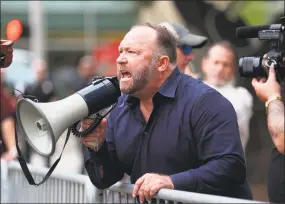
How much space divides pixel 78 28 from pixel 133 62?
18.9m

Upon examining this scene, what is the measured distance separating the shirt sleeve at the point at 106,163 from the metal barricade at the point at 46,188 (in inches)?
12.0

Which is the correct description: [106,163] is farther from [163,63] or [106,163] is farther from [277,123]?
[277,123]

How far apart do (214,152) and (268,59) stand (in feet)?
1.99

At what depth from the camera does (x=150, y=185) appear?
12.5 ft

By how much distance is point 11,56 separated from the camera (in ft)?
14.4

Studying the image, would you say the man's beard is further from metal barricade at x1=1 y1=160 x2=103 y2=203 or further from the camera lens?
metal barricade at x1=1 y1=160 x2=103 y2=203

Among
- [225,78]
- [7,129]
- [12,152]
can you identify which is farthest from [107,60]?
[225,78]

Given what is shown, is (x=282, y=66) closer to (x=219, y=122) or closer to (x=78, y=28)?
(x=219, y=122)

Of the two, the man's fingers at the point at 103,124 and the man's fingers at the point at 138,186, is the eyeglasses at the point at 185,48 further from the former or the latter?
the man's fingers at the point at 138,186

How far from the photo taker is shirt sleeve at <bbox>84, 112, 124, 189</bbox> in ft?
14.0

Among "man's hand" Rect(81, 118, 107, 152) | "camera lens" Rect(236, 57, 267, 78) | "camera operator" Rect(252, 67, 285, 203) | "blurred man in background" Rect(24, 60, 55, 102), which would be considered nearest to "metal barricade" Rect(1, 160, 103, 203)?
"man's hand" Rect(81, 118, 107, 152)

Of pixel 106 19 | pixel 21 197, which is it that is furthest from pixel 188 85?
pixel 106 19

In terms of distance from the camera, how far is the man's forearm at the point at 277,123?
3.28 meters

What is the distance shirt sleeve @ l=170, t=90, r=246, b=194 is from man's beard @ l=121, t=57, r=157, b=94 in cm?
30
